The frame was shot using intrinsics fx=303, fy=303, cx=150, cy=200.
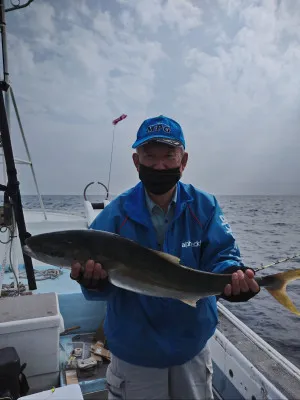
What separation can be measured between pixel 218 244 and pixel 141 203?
0.82m

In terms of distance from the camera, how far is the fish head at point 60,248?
8.67 feet

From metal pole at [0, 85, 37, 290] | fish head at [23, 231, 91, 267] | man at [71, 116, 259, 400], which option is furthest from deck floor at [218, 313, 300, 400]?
metal pole at [0, 85, 37, 290]

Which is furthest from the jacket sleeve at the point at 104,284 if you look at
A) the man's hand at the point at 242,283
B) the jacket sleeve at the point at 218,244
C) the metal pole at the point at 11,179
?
the metal pole at the point at 11,179

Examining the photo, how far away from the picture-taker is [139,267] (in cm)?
263

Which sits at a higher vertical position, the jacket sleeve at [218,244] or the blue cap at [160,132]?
the blue cap at [160,132]

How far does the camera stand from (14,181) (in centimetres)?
466

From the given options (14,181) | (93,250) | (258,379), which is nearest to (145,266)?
(93,250)

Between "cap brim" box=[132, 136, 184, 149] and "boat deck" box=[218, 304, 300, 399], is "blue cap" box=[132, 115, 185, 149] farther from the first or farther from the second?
"boat deck" box=[218, 304, 300, 399]

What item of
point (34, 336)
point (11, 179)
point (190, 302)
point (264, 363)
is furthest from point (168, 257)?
point (11, 179)

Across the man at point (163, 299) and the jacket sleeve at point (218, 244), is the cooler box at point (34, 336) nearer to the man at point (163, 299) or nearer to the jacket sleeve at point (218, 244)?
the man at point (163, 299)

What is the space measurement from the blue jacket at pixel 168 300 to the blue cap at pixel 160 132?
0.57 m

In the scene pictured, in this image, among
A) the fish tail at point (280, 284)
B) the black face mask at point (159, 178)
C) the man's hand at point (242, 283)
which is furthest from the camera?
the black face mask at point (159, 178)

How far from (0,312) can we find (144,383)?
8.14ft

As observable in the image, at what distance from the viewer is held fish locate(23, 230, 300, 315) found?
2.60 m
